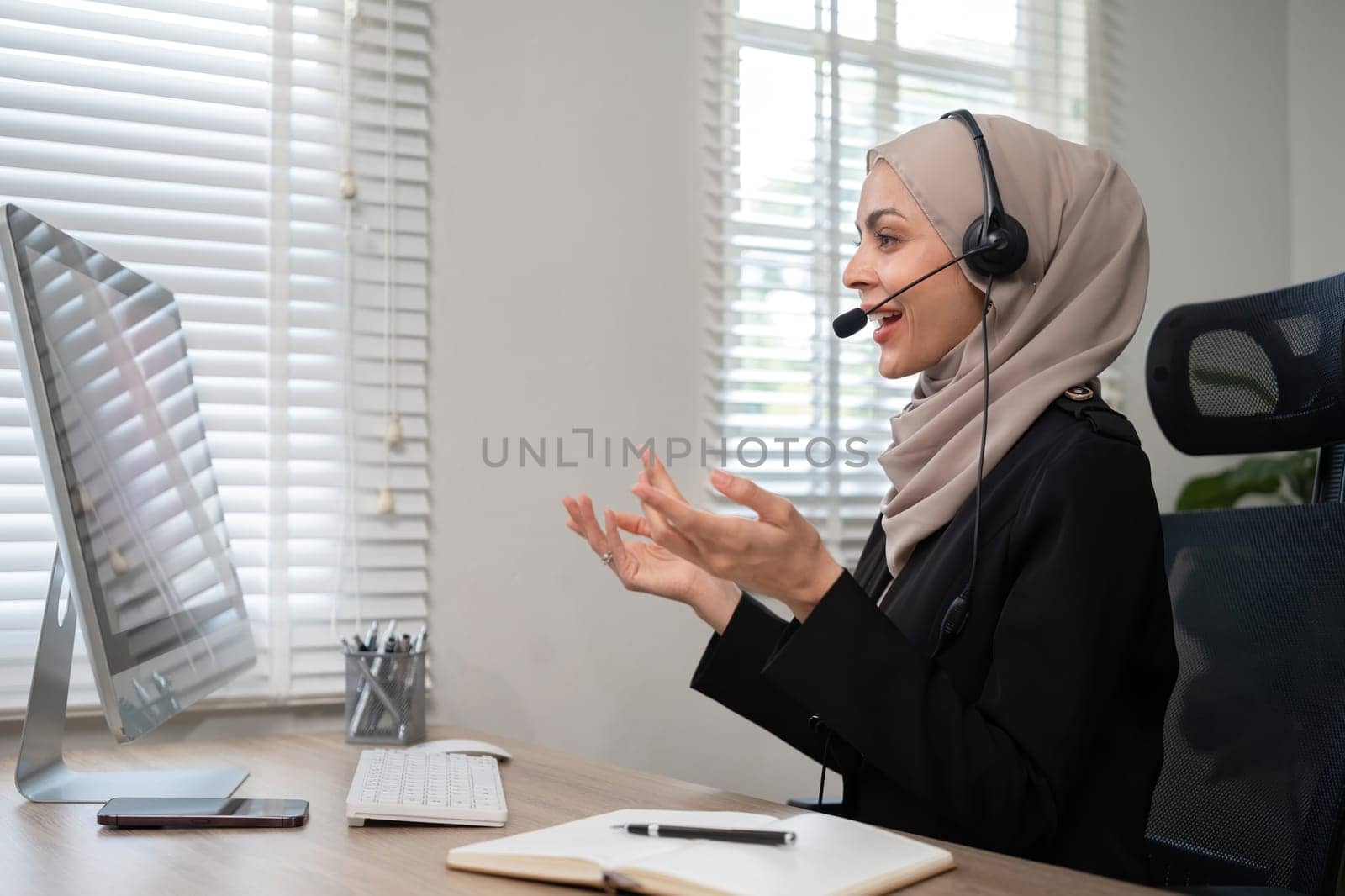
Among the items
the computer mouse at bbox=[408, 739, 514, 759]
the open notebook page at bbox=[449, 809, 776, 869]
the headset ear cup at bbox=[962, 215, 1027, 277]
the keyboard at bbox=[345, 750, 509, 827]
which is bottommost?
the computer mouse at bbox=[408, 739, 514, 759]

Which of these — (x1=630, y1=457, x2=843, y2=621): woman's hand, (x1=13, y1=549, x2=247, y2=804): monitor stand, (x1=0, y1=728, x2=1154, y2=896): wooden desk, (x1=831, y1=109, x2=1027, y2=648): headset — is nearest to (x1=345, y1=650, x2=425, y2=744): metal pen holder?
(x1=0, y1=728, x2=1154, y2=896): wooden desk

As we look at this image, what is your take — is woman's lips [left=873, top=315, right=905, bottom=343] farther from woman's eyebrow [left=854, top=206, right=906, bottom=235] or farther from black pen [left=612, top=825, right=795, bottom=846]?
black pen [left=612, top=825, right=795, bottom=846]

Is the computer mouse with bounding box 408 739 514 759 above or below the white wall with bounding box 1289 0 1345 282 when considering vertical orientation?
below

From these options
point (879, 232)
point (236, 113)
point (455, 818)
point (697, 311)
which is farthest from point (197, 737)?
point (879, 232)

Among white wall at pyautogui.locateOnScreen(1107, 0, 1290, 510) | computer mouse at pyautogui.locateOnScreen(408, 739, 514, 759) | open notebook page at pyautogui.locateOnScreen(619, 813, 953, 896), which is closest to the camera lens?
open notebook page at pyautogui.locateOnScreen(619, 813, 953, 896)

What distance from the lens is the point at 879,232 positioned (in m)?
1.35

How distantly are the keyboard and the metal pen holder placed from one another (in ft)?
0.69

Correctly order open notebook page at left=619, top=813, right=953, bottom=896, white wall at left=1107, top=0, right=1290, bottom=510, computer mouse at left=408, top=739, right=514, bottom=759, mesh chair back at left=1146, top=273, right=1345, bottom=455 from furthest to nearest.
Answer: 1. white wall at left=1107, top=0, right=1290, bottom=510
2. computer mouse at left=408, top=739, right=514, bottom=759
3. mesh chair back at left=1146, top=273, right=1345, bottom=455
4. open notebook page at left=619, top=813, right=953, bottom=896

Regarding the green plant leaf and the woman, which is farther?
the green plant leaf

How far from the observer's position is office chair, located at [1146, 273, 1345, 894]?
121 centimetres

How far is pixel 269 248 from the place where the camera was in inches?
68.8

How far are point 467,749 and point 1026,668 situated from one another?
764mm

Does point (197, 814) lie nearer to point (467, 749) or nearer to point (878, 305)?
point (467, 749)

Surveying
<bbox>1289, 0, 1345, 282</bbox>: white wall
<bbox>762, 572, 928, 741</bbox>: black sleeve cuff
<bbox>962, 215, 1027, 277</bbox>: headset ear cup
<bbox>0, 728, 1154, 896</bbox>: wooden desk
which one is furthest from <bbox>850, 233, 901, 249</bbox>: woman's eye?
<bbox>1289, 0, 1345, 282</bbox>: white wall
